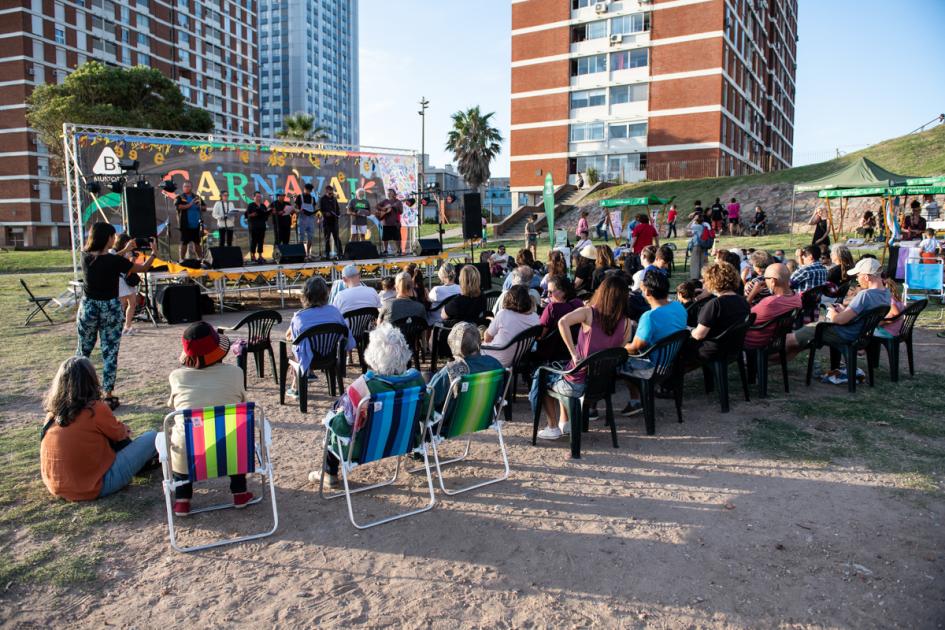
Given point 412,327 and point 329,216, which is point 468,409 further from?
point 329,216

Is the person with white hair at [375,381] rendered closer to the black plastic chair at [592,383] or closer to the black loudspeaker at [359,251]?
the black plastic chair at [592,383]

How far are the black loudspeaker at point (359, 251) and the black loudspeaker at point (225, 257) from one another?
109 inches

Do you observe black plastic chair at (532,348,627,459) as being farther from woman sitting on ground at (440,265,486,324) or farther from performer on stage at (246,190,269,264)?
performer on stage at (246,190,269,264)

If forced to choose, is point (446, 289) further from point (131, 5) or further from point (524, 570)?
point (131, 5)

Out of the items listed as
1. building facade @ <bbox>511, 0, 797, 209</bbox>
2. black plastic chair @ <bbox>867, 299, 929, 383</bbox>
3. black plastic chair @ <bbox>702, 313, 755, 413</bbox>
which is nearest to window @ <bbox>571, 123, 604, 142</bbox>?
building facade @ <bbox>511, 0, 797, 209</bbox>

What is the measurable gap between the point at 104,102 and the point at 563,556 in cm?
4450

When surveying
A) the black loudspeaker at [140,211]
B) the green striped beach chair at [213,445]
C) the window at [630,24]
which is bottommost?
the green striped beach chair at [213,445]

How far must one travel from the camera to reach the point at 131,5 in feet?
188

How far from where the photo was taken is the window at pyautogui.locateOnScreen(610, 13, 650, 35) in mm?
40812

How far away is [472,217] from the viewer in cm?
1655

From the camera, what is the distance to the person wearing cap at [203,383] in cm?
378

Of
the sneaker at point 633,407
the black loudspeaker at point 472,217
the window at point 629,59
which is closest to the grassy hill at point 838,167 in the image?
the window at point 629,59

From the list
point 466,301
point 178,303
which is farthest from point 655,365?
point 178,303

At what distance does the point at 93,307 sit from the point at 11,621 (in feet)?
11.2
